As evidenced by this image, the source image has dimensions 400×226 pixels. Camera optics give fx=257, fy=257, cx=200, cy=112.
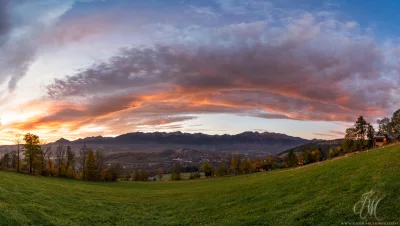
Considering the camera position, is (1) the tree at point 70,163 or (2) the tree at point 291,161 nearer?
(1) the tree at point 70,163

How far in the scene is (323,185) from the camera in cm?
3403

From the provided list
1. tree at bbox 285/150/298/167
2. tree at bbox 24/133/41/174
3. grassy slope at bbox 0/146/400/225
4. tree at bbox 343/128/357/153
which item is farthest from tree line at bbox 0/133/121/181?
tree at bbox 343/128/357/153

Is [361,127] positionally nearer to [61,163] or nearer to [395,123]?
[395,123]

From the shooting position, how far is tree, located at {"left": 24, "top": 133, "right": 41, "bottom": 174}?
10969 centimetres

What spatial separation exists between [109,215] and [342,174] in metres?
32.4

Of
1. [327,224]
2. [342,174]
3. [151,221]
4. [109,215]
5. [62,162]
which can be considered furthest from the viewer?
[62,162]

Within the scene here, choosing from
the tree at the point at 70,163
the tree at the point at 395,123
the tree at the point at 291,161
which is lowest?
the tree at the point at 291,161

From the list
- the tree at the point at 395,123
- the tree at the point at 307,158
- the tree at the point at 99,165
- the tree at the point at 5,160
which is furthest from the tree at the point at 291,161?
the tree at the point at 5,160

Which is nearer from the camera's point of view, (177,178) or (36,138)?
(36,138)

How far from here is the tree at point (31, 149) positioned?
110 m

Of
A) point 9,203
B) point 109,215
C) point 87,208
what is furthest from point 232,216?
point 9,203

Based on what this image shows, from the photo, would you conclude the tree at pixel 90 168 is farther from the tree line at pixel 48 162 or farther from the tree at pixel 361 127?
the tree at pixel 361 127

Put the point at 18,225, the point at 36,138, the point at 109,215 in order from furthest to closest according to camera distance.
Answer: the point at 36,138, the point at 109,215, the point at 18,225

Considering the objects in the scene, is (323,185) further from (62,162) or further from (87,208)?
(62,162)
